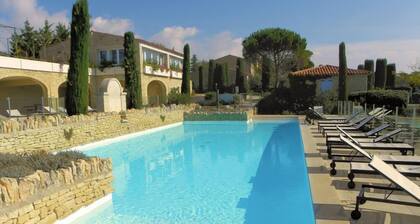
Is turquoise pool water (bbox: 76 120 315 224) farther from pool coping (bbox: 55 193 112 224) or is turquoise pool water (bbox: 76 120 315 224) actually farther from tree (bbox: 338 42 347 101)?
tree (bbox: 338 42 347 101)

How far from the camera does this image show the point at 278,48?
42.1 metres

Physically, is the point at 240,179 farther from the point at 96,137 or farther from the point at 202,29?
the point at 202,29

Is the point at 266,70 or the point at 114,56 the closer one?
the point at 114,56

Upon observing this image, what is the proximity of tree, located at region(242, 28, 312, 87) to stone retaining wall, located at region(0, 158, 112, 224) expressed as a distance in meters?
35.8

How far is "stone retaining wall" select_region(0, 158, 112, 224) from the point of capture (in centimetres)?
479

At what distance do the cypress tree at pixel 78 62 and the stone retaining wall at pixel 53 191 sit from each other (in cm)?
1016

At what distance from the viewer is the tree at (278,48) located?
41.4 meters

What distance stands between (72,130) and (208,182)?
713cm

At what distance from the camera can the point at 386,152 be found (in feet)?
31.5

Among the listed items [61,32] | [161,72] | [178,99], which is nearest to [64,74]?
[178,99]

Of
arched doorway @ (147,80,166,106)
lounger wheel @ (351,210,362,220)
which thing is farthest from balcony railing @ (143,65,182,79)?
lounger wheel @ (351,210,362,220)

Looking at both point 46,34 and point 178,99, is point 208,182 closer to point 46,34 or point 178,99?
point 178,99

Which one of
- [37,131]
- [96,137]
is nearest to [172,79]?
[96,137]

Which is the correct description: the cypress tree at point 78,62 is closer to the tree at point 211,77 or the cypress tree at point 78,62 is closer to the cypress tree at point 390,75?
the tree at point 211,77
